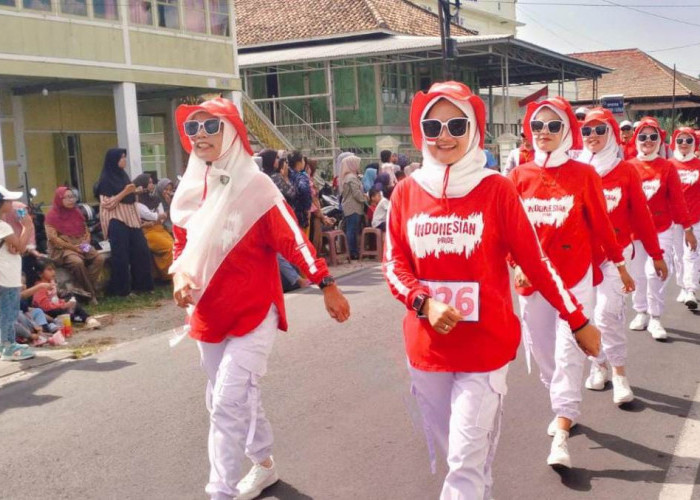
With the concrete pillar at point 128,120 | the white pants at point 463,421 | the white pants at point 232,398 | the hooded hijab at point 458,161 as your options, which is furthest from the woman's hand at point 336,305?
the concrete pillar at point 128,120

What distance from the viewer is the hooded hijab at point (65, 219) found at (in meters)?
10.5

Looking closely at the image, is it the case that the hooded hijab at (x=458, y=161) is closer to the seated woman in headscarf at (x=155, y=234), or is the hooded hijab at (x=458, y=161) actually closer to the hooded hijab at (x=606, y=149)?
the hooded hijab at (x=606, y=149)

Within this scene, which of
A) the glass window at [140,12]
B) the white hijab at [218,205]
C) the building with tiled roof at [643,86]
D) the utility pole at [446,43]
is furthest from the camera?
the building with tiled roof at [643,86]

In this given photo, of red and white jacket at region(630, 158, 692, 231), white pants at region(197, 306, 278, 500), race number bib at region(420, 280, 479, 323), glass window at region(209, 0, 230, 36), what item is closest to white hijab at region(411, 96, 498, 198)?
race number bib at region(420, 280, 479, 323)

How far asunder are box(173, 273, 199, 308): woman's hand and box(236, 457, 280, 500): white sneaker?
1.06 meters

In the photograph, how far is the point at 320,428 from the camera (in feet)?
18.1

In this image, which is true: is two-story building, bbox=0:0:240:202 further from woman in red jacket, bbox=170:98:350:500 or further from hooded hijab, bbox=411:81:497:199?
hooded hijab, bbox=411:81:497:199

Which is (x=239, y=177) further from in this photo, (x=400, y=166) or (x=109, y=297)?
(x=400, y=166)

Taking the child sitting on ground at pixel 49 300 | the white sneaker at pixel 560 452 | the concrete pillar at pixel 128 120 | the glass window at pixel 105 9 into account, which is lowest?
the white sneaker at pixel 560 452

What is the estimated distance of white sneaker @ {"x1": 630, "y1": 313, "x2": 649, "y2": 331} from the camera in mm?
8312

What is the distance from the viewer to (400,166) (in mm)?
18062

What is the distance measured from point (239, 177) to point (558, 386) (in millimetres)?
2303

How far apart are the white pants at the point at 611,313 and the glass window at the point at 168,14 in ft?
59.5

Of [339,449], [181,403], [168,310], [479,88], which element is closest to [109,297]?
[168,310]
